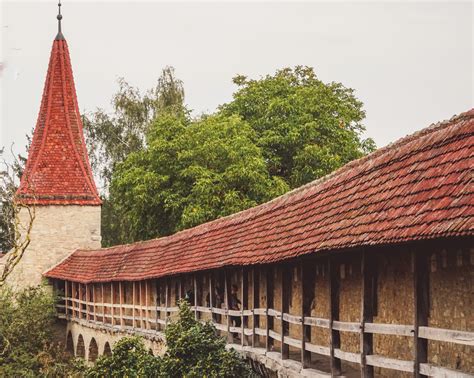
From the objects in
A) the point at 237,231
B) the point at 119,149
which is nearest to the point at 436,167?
the point at 237,231

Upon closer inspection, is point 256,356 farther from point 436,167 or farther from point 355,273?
point 436,167

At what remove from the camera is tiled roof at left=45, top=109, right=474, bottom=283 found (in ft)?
33.9

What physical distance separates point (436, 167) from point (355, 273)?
3.14 metres

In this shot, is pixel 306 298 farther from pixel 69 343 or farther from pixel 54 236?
pixel 54 236

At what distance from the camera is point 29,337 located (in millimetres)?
33938

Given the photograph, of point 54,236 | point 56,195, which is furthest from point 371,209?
point 56,195

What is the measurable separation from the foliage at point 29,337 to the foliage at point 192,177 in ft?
19.3

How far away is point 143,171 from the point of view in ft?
136

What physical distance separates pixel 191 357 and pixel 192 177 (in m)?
21.6

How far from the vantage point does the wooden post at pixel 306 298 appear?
14.4 metres

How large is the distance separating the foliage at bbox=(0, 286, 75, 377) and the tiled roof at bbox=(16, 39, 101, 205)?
14.2ft

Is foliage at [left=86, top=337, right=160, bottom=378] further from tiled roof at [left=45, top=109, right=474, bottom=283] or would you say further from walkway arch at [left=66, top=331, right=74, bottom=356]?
walkway arch at [left=66, top=331, right=74, bottom=356]

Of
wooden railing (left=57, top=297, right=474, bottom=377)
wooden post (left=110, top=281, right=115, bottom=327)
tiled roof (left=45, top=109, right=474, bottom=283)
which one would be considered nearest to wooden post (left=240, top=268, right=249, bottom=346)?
wooden railing (left=57, top=297, right=474, bottom=377)

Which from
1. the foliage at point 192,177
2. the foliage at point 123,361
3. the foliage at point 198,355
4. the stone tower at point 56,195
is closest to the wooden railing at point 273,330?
the foliage at point 198,355
